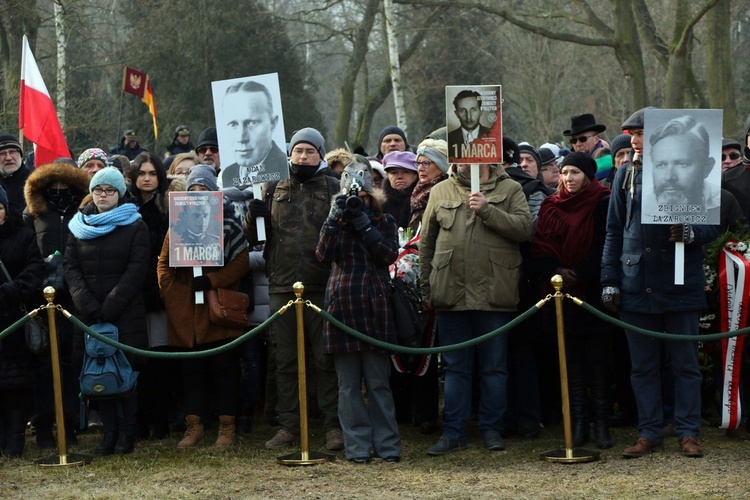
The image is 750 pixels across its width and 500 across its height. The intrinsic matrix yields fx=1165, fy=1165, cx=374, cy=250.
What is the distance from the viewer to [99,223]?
8477 millimetres

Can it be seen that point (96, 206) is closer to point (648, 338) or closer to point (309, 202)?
point (309, 202)

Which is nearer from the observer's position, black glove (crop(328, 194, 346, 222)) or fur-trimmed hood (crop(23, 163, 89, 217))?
black glove (crop(328, 194, 346, 222))

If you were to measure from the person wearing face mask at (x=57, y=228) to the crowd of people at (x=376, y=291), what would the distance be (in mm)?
16

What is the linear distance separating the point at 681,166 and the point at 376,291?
220 centimetres

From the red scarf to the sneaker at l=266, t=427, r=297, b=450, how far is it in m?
2.26

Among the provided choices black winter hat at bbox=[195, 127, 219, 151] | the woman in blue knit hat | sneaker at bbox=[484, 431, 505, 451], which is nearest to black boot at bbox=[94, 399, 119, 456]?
the woman in blue knit hat

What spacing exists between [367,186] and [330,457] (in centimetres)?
189

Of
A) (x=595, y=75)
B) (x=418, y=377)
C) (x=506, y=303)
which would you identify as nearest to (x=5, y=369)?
(x=418, y=377)

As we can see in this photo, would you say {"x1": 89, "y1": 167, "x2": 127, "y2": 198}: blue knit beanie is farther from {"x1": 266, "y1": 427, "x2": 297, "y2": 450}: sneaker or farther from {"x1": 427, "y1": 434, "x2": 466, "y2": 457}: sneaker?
{"x1": 427, "y1": 434, "x2": 466, "y2": 457}: sneaker

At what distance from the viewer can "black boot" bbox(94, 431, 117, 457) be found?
850 centimetres

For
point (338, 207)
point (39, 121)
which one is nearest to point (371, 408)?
point (338, 207)

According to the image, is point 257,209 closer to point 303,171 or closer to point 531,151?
point 303,171

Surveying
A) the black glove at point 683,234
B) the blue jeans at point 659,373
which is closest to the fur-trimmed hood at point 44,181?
the blue jeans at point 659,373

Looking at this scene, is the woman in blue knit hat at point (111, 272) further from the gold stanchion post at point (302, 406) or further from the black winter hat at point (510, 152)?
the black winter hat at point (510, 152)
